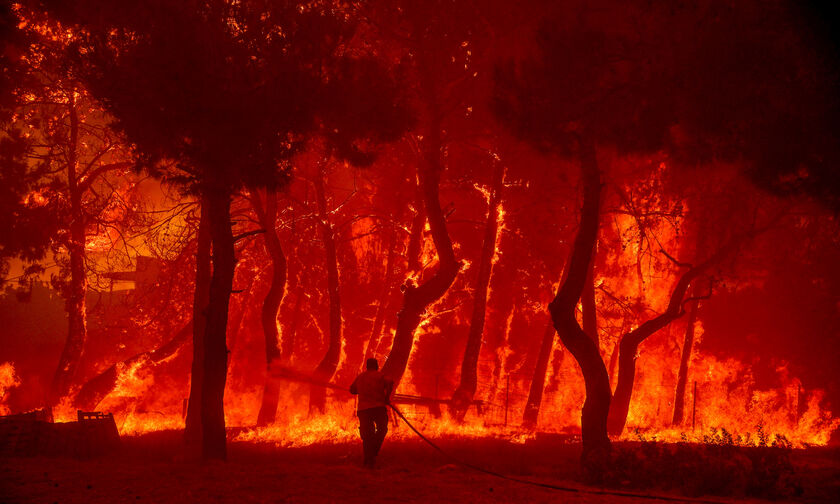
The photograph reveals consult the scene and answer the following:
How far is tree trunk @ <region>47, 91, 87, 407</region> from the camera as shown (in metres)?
28.2

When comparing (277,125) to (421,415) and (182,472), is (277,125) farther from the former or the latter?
(421,415)

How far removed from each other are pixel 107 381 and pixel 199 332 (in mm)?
10385

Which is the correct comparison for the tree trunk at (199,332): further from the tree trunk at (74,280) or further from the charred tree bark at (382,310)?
the tree trunk at (74,280)

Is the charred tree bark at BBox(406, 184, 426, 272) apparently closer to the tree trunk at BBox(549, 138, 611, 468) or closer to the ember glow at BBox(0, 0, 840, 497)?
the ember glow at BBox(0, 0, 840, 497)

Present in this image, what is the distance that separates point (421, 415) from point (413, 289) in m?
4.74

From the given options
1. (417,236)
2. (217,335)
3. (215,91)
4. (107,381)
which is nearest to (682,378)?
(417,236)

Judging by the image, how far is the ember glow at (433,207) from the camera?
14.6 metres

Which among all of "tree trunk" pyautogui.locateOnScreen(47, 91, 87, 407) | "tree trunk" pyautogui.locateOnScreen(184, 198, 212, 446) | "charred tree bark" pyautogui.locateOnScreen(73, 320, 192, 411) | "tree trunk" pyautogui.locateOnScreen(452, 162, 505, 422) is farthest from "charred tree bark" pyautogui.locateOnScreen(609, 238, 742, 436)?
"tree trunk" pyautogui.locateOnScreen(47, 91, 87, 407)

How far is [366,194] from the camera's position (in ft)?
128

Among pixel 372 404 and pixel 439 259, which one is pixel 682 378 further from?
pixel 372 404

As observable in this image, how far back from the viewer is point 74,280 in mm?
28656

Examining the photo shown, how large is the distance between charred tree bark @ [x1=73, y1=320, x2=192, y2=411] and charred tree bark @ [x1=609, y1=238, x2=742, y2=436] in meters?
15.5

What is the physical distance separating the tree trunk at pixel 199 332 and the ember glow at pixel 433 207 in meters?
0.09

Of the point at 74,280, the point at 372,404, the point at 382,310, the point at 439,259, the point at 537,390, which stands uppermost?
the point at 439,259
